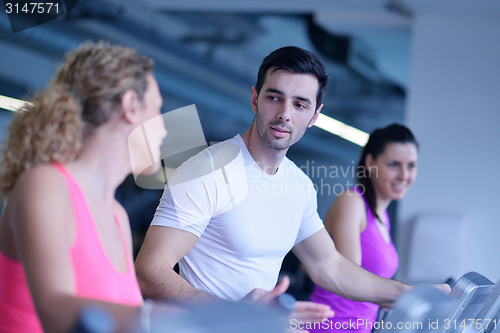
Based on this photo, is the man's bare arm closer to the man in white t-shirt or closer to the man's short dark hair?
the man in white t-shirt

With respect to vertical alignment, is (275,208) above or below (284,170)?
below

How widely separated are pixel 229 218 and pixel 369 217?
1.02 metres

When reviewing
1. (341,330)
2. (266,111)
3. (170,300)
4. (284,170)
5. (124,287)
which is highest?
(266,111)

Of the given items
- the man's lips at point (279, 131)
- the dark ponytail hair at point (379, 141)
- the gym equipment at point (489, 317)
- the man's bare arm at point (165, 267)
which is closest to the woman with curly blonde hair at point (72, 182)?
the man's bare arm at point (165, 267)

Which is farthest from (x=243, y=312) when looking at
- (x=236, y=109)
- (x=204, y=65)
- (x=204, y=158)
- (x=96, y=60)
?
(x=236, y=109)

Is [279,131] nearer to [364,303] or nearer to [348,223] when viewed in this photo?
[348,223]

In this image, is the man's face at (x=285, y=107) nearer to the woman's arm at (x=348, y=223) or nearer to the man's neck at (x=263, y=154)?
the man's neck at (x=263, y=154)

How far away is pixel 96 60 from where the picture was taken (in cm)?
88

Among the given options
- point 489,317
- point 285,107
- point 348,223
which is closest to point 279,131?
point 285,107

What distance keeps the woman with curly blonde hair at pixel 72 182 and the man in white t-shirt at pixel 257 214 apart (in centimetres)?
47

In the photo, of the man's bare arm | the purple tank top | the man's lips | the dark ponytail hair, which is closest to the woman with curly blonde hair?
the man's bare arm

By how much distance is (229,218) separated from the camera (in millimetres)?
1533

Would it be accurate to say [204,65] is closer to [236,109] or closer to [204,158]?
[236,109]

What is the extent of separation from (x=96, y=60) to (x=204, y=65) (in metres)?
5.09
